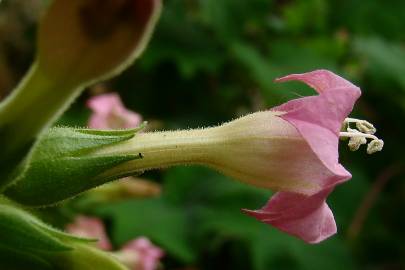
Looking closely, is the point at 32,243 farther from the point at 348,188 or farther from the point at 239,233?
the point at 348,188

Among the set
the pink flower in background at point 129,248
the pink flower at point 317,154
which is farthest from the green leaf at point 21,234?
the pink flower in background at point 129,248

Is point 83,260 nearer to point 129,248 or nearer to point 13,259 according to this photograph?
point 13,259

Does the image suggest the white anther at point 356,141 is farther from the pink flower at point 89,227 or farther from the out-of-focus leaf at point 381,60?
the out-of-focus leaf at point 381,60

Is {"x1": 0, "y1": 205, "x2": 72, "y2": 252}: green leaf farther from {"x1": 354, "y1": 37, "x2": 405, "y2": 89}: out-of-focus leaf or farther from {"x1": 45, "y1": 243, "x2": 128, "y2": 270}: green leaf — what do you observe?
{"x1": 354, "y1": 37, "x2": 405, "y2": 89}: out-of-focus leaf

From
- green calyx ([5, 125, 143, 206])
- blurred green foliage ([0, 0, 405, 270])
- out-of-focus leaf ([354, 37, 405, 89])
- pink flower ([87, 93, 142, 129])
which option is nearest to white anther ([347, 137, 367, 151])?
green calyx ([5, 125, 143, 206])

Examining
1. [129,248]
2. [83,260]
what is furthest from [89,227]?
[83,260]

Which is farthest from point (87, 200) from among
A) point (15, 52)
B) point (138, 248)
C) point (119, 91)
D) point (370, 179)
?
point (15, 52)
